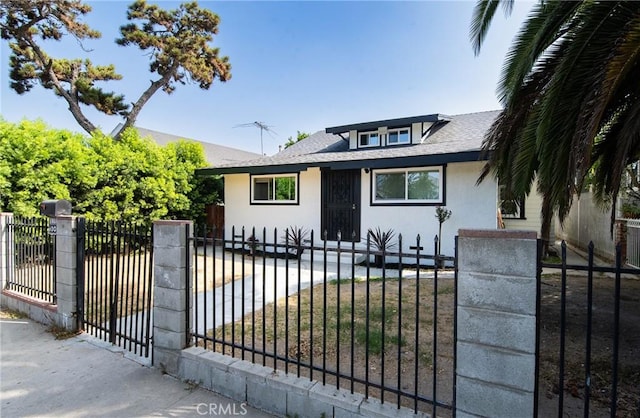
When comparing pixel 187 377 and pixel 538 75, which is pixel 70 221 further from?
pixel 538 75

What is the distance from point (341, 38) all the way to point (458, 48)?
401 centimetres

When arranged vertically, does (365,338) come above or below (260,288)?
above

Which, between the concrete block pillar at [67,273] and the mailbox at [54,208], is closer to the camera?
the concrete block pillar at [67,273]

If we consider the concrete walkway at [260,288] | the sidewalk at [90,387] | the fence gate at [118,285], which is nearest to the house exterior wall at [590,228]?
the concrete walkway at [260,288]

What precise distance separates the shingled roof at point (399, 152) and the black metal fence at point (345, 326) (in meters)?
2.93

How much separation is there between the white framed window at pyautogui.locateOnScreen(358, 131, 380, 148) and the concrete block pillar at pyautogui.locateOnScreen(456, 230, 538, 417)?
10499mm

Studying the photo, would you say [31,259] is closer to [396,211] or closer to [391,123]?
[396,211]

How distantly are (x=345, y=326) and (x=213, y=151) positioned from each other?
63.3 feet

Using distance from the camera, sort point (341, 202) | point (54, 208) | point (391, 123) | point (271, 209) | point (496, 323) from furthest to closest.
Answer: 1. point (271, 209)
2. point (391, 123)
3. point (341, 202)
4. point (54, 208)
5. point (496, 323)

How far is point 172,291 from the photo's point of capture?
348 centimetres

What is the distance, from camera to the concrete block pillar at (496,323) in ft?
6.59

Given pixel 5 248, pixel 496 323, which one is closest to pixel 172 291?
pixel 496 323

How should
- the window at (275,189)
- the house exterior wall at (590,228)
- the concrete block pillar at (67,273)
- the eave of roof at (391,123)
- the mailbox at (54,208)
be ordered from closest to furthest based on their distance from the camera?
the concrete block pillar at (67,273) < the mailbox at (54,208) < the house exterior wall at (590,228) < the eave of roof at (391,123) < the window at (275,189)

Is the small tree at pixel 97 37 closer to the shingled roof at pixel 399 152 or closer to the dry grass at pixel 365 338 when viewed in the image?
the shingled roof at pixel 399 152
